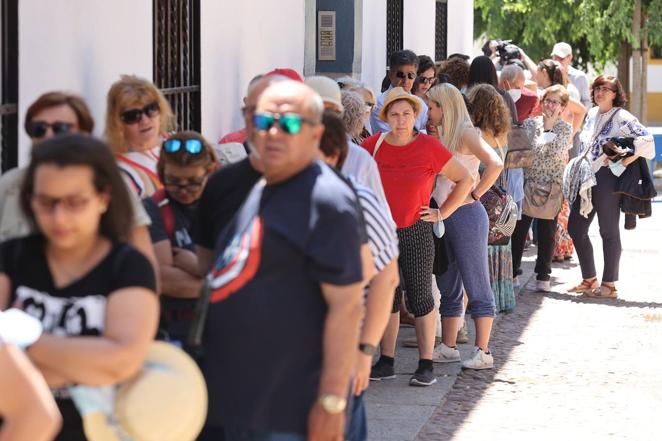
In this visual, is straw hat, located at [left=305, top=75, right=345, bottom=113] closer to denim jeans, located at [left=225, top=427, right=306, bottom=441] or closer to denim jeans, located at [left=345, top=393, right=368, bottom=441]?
denim jeans, located at [left=345, top=393, right=368, bottom=441]

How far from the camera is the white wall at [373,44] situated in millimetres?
13000

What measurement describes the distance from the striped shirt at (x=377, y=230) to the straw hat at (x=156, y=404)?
1.04m

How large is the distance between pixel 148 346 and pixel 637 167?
8.35m

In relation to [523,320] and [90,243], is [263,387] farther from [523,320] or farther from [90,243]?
[523,320]

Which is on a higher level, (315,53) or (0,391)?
(315,53)

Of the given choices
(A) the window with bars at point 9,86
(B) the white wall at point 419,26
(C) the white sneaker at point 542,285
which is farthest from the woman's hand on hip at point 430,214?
(B) the white wall at point 419,26

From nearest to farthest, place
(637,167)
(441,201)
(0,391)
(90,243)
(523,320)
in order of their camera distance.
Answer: (0,391) → (90,243) → (441,201) → (523,320) → (637,167)

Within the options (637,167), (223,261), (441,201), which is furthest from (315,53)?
(223,261)

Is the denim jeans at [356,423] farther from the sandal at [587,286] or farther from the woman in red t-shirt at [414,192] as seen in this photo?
the sandal at [587,286]

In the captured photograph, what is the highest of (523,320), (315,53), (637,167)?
(315,53)

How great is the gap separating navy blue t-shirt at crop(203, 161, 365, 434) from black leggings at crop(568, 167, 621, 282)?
792 cm

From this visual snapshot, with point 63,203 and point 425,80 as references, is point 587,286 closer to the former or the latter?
point 425,80

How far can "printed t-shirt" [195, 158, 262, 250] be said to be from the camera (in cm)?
460

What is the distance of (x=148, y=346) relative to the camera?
391 cm
